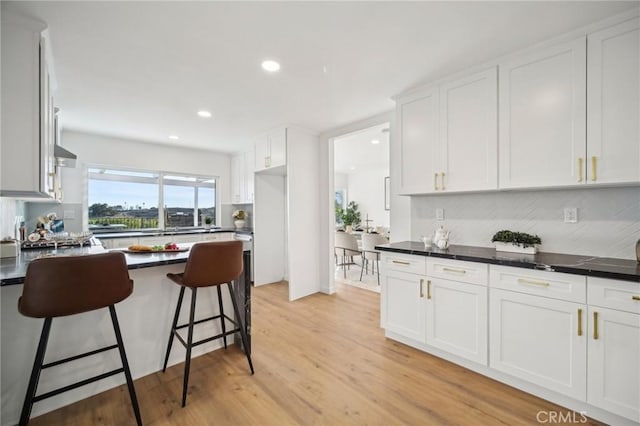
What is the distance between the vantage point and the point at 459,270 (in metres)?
2.15

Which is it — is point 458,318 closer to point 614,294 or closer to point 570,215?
point 614,294

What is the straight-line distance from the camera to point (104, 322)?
1870mm

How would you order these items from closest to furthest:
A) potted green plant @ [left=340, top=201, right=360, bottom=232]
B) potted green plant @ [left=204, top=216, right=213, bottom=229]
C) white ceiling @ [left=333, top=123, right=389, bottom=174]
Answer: white ceiling @ [left=333, top=123, right=389, bottom=174]
potted green plant @ [left=204, top=216, right=213, bottom=229]
potted green plant @ [left=340, top=201, right=360, bottom=232]

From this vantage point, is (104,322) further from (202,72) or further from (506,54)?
(506,54)

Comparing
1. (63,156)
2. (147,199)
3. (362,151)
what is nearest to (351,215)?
(362,151)

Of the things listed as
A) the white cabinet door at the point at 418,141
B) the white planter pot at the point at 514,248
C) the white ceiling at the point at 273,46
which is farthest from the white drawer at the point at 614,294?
the white ceiling at the point at 273,46

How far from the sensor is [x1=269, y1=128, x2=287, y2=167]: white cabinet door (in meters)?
3.88

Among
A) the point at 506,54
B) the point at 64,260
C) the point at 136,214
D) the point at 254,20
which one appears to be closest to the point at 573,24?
the point at 506,54

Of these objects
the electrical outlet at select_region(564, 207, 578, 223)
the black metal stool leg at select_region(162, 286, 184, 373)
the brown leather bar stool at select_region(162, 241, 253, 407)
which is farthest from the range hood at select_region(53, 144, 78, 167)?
the electrical outlet at select_region(564, 207, 578, 223)

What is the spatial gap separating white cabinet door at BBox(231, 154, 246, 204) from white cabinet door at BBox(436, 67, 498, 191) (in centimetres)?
389

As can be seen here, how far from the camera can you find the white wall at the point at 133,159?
4117 millimetres

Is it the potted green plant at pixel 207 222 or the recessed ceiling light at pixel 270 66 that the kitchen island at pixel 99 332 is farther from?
the potted green plant at pixel 207 222

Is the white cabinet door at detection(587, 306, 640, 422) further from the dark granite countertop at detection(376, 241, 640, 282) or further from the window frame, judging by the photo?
the window frame

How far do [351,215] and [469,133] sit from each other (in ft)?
18.0
